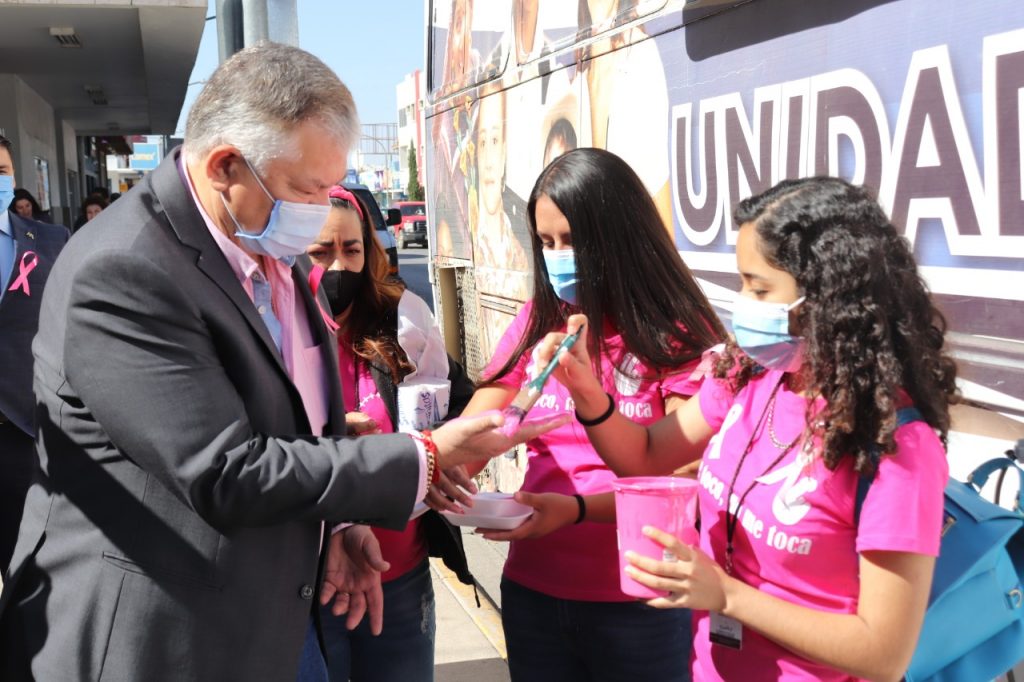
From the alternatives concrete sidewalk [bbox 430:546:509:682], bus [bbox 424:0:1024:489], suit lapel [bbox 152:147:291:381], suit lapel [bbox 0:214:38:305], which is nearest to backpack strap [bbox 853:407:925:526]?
bus [bbox 424:0:1024:489]

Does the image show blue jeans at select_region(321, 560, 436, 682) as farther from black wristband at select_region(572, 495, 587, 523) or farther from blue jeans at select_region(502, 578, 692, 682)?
black wristband at select_region(572, 495, 587, 523)

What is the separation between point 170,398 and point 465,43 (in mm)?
4556

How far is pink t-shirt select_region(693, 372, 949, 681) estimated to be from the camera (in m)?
1.58

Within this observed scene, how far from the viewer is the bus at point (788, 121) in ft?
6.73

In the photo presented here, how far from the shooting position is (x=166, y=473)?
5.61ft

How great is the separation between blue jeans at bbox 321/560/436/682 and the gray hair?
1296 mm

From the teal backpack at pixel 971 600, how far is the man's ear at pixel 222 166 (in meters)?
1.23

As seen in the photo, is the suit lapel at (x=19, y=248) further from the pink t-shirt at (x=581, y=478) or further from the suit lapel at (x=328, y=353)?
the pink t-shirt at (x=581, y=478)

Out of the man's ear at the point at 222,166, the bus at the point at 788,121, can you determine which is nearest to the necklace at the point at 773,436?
the bus at the point at 788,121

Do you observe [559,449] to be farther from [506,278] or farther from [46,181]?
[46,181]

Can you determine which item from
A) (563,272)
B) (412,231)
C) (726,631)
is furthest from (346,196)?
(412,231)

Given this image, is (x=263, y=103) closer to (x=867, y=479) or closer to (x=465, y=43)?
(x=867, y=479)

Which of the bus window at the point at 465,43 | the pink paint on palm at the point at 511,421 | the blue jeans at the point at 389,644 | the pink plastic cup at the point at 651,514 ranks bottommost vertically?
the blue jeans at the point at 389,644

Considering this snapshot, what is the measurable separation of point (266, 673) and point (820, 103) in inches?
74.0
